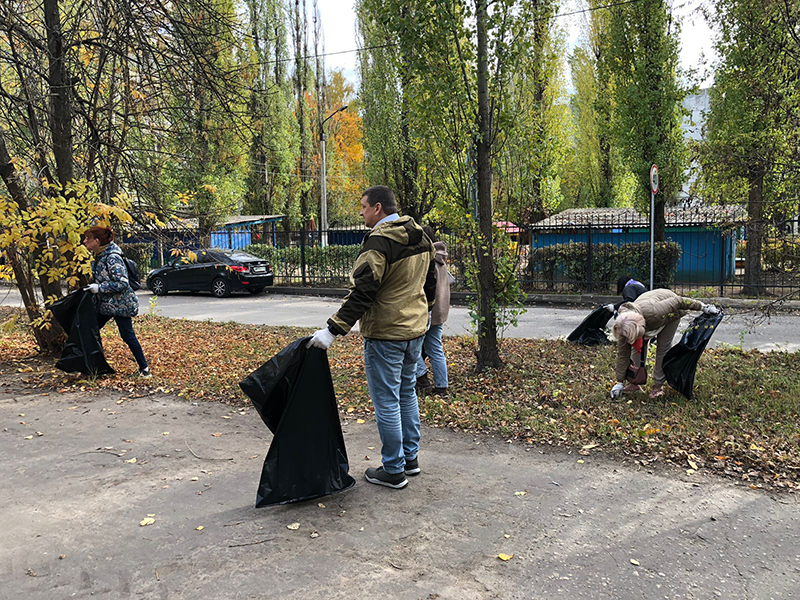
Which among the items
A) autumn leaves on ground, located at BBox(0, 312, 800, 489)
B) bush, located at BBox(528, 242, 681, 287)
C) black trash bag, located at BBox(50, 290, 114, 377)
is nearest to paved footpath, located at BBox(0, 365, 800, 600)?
autumn leaves on ground, located at BBox(0, 312, 800, 489)

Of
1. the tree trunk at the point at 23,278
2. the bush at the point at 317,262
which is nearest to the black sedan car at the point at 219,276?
the bush at the point at 317,262

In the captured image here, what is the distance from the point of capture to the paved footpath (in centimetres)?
272

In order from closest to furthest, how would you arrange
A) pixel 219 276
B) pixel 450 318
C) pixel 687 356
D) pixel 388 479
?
pixel 388 479
pixel 687 356
pixel 450 318
pixel 219 276

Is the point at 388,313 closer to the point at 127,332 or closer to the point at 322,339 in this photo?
the point at 322,339

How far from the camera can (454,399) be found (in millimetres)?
5852

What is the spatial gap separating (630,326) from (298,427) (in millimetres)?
2946

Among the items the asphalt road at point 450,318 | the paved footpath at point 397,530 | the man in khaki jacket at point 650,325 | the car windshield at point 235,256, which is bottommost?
the asphalt road at point 450,318

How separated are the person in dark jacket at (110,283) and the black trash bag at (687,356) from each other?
5.48 metres

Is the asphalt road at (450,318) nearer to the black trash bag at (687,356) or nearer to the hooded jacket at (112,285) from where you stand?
the black trash bag at (687,356)

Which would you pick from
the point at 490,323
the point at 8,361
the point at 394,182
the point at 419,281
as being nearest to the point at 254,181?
the point at 394,182

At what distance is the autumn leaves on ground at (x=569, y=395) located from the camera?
433 cm

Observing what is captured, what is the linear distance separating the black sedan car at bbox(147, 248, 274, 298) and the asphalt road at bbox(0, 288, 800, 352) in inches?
13.3

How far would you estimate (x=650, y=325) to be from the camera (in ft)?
17.3

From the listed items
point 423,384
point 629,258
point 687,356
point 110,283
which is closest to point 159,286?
point 110,283
